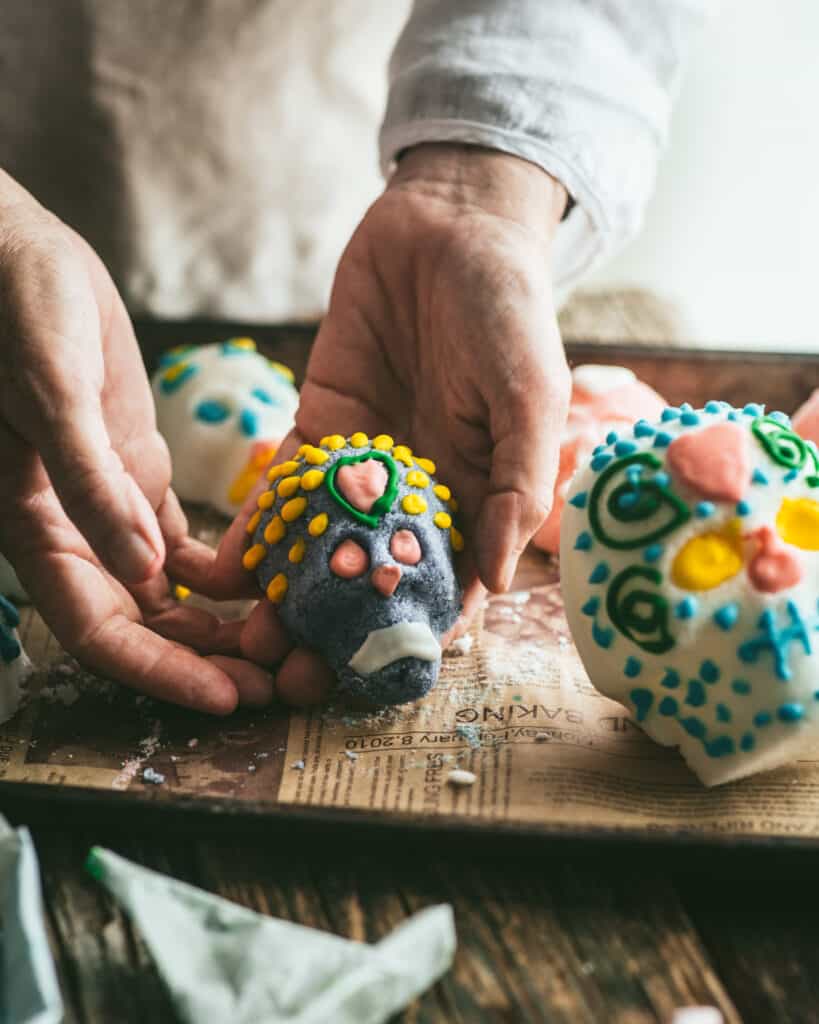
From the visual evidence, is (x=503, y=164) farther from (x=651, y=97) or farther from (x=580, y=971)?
(x=580, y=971)

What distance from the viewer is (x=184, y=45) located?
46.8 inches

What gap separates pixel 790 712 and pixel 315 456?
1.08ft

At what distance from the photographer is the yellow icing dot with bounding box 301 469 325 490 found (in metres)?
0.75

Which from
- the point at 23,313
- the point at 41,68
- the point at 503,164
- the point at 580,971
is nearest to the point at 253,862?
the point at 580,971

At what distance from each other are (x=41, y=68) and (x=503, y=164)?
1.67 feet

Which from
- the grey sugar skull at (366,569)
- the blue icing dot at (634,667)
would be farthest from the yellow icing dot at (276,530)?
the blue icing dot at (634,667)

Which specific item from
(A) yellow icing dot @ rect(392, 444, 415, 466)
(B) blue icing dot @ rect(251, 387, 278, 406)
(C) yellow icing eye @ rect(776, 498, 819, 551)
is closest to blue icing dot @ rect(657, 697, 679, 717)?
(C) yellow icing eye @ rect(776, 498, 819, 551)

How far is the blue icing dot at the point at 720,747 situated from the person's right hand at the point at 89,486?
28 cm

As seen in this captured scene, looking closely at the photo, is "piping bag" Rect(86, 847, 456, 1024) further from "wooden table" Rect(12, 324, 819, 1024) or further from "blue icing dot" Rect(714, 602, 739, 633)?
"blue icing dot" Rect(714, 602, 739, 633)

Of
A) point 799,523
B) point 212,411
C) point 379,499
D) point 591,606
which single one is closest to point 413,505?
point 379,499

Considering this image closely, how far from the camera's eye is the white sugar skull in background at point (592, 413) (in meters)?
0.94

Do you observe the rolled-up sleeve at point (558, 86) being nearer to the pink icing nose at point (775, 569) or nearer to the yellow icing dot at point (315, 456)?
the yellow icing dot at point (315, 456)

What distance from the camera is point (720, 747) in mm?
676

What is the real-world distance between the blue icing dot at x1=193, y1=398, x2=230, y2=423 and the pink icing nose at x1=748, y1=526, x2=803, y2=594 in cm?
51
